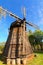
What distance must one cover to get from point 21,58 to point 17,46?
2941 mm

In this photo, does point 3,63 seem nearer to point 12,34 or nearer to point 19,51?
point 19,51

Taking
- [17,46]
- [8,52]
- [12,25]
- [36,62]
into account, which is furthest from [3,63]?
[12,25]

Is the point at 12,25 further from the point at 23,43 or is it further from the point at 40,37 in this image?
the point at 40,37

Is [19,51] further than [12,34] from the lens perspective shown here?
No

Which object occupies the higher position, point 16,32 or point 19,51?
point 16,32

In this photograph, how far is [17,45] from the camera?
30.6 metres

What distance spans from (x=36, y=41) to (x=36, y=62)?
1464 inches

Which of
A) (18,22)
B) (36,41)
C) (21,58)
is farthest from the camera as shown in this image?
(36,41)

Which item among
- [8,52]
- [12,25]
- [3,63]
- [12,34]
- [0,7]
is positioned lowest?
[3,63]

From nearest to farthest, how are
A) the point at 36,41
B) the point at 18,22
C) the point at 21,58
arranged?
A: the point at 21,58 → the point at 18,22 → the point at 36,41

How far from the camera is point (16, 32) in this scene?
31859 mm

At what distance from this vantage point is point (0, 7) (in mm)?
29266

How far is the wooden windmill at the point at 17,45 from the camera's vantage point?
95.1ft

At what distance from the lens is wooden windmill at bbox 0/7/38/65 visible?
95.1 feet
